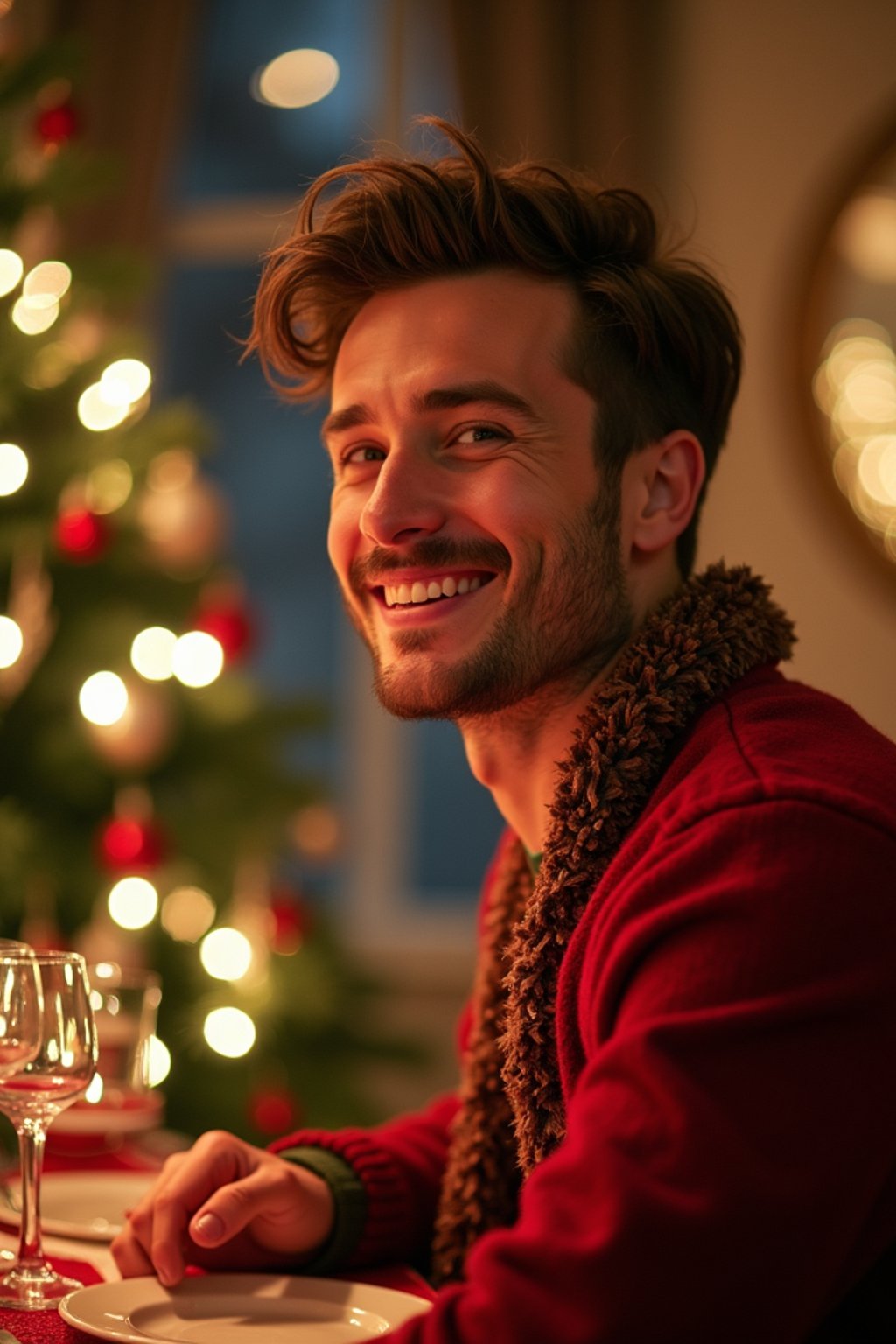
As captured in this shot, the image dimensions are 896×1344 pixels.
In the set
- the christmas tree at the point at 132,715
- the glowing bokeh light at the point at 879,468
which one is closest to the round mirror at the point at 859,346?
the glowing bokeh light at the point at 879,468

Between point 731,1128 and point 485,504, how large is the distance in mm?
673

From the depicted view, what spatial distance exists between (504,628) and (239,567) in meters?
3.44

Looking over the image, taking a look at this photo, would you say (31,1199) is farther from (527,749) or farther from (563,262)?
(563,262)

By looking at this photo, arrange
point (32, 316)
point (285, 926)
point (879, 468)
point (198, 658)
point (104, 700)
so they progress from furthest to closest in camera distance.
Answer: point (879, 468)
point (285, 926)
point (198, 658)
point (104, 700)
point (32, 316)

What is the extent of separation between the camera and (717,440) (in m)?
1.60

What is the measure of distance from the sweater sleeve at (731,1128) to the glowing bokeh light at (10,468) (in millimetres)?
1722

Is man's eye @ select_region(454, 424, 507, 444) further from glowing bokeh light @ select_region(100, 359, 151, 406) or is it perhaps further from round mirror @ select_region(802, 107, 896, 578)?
round mirror @ select_region(802, 107, 896, 578)

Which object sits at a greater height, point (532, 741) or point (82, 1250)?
point (532, 741)

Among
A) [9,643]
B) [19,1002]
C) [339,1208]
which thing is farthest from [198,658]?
[19,1002]

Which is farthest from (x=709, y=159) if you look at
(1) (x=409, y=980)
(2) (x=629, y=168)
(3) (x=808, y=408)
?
(1) (x=409, y=980)

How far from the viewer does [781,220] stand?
139 inches

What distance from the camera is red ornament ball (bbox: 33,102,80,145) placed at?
2344 mm

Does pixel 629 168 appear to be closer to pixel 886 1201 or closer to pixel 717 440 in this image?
pixel 717 440

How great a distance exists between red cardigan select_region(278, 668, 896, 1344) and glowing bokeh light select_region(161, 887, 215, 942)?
2002mm
